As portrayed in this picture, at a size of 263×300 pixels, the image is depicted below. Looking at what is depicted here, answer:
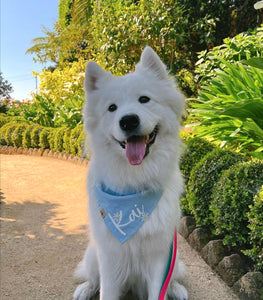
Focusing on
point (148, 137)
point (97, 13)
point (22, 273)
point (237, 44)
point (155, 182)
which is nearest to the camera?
point (148, 137)

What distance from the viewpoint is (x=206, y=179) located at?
10.3ft

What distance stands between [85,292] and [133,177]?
1.10 meters

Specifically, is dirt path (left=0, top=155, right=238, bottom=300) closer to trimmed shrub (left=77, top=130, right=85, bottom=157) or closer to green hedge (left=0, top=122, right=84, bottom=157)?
trimmed shrub (left=77, top=130, right=85, bottom=157)

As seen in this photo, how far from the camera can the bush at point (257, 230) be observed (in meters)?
2.30

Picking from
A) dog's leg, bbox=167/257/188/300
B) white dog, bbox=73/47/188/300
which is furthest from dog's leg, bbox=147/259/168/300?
dog's leg, bbox=167/257/188/300

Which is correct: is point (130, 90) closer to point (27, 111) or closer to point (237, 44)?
point (237, 44)

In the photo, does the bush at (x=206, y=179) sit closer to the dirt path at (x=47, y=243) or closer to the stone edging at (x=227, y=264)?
the stone edging at (x=227, y=264)

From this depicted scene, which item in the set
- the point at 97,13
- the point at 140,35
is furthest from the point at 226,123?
the point at 97,13

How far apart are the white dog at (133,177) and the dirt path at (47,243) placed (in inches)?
31.0

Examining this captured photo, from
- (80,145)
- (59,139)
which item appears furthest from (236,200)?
(59,139)

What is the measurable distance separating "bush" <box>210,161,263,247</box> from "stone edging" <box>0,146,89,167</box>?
15.6 ft

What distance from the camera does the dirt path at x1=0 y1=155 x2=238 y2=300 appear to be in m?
2.54

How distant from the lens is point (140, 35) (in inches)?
297

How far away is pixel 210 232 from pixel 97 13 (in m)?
8.10
